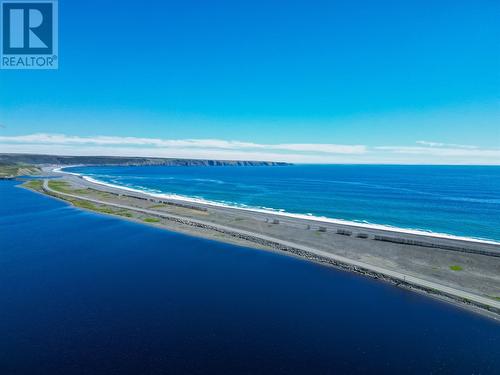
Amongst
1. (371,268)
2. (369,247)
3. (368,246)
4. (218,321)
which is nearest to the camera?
(218,321)

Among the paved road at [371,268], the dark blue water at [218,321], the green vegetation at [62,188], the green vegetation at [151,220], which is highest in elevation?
the paved road at [371,268]

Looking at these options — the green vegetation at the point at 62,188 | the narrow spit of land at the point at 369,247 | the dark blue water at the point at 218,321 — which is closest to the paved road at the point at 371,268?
the narrow spit of land at the point at 369,247

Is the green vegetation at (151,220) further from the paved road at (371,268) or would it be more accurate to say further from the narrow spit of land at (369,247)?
the paved road at (371,268)

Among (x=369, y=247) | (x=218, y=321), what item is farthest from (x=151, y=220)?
(x=369, y=247)

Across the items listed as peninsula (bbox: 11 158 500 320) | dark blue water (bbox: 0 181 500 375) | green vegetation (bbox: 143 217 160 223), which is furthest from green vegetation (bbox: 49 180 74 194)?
dark blue water (bbox: 0 181 500 375)

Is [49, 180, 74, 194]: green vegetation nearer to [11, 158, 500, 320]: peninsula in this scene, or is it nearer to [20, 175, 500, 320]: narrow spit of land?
[11, 158, 500, 320]: peninsula

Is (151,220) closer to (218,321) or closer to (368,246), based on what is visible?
(218,321)
